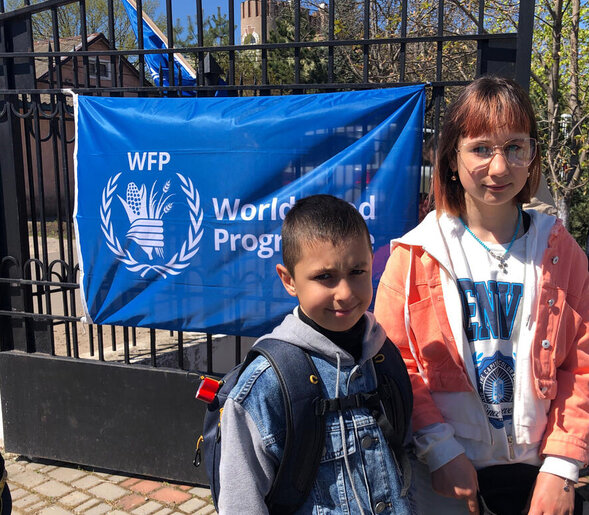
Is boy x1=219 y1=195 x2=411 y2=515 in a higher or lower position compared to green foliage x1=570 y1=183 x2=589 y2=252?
higher

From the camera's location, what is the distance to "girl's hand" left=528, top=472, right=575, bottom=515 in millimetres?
1612

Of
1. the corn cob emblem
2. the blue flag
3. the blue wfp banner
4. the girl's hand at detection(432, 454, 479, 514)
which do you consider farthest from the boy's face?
the blue flag

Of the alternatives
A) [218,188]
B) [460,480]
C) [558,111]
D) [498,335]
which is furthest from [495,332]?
[558,111]

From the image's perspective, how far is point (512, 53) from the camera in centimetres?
275

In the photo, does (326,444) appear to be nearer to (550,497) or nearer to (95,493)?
(550,497)

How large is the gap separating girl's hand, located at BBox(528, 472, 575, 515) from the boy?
0.37 meters

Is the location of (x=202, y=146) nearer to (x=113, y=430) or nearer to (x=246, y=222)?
(x=246, y=222)

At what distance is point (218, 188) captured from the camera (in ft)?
10.1

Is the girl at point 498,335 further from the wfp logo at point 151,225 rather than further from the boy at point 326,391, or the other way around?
the wfp logo at point 151,225

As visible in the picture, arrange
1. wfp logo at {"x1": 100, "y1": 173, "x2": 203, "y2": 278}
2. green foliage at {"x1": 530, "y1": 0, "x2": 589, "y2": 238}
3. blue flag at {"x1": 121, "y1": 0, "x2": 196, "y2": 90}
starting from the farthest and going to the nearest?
1. green foliage at {"x1": 530, "y1": 0, "x2": 589, "y2": 238}
2. blue flag at {"x1": 121, "y1": 0, "x2": 196, "y2": 90}
3. wfp logo at {"x1": 100, "y1": 173, "x2": 203, "y2": 278}

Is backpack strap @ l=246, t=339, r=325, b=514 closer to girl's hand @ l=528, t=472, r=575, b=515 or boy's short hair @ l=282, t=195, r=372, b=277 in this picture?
boy's short hair @ l=282, t=195, r=372, b=277

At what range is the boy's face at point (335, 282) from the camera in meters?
1.52

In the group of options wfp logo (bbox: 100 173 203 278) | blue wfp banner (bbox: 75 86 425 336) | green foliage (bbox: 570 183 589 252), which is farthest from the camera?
green foliage (bbox: 570 183 589 252)

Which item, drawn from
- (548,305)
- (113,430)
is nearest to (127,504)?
(113,430)
